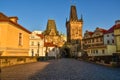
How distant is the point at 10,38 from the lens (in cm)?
3494

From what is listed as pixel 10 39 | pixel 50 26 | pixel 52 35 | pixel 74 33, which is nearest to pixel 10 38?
pixel 10 39

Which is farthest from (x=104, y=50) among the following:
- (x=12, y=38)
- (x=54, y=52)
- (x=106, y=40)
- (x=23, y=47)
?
(x=54, y=52)

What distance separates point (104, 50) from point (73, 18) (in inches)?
2749

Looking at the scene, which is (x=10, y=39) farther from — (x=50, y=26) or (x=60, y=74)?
(x=50, y=26)

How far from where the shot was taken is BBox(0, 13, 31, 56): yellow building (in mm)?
33312

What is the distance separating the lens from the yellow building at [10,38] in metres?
33.3

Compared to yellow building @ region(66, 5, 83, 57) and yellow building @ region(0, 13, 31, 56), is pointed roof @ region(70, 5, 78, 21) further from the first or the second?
yellow building @ region(0, 13, 31, 56)

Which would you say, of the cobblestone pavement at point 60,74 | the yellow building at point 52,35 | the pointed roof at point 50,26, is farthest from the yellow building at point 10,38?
the pointed roof at point 50,26

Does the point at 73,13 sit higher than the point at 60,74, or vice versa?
the point at 73,13

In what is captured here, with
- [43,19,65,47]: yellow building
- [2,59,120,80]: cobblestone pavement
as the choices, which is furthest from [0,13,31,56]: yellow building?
[43,19,65,47]: yellow building

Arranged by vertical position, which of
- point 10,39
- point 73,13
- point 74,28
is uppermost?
point 73,13

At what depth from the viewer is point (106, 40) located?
74.9 metres

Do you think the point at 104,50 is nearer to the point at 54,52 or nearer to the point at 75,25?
the point at 54,52

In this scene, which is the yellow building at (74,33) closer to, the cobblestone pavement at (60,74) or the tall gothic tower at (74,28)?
the tall gothic tower at (74,28)
